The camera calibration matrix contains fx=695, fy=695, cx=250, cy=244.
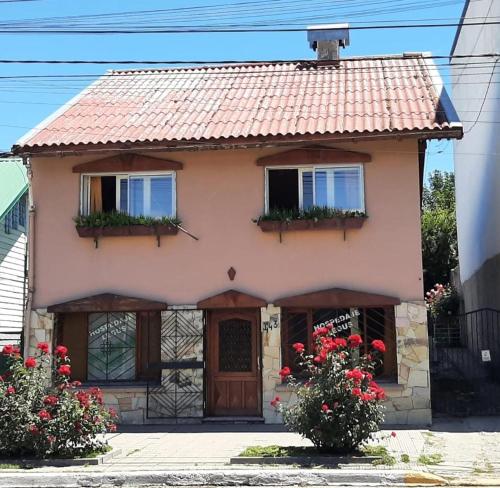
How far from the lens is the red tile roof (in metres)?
13.6

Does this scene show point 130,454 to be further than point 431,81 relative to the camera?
No

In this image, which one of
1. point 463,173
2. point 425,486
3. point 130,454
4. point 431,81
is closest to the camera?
point 425,486

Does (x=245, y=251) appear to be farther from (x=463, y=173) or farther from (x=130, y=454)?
(x=463, y=173)

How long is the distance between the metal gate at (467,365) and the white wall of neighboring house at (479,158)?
662 millimetres

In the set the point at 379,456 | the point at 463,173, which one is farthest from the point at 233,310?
the point at 463,173

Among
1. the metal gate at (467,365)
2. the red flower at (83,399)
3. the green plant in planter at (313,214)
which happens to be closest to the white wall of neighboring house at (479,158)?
the metal gate at (467,365)

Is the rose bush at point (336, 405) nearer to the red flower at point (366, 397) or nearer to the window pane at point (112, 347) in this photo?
the red flower at point (366, 397)

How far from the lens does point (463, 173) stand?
23203 millimetres

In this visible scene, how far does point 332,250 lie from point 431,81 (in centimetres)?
511

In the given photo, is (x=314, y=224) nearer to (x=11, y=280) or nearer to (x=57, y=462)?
(x=57, y=462)

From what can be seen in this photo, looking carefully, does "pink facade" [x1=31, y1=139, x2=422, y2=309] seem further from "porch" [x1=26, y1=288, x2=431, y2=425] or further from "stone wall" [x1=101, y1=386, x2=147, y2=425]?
"stone wall" [x1=101, y1=386, x2=147, y2=425]

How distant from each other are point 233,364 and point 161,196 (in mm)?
Result: 3704

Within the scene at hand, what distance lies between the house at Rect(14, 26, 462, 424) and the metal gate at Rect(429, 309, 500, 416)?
3.95 ft

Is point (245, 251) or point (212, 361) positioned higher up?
point (245, 251)
